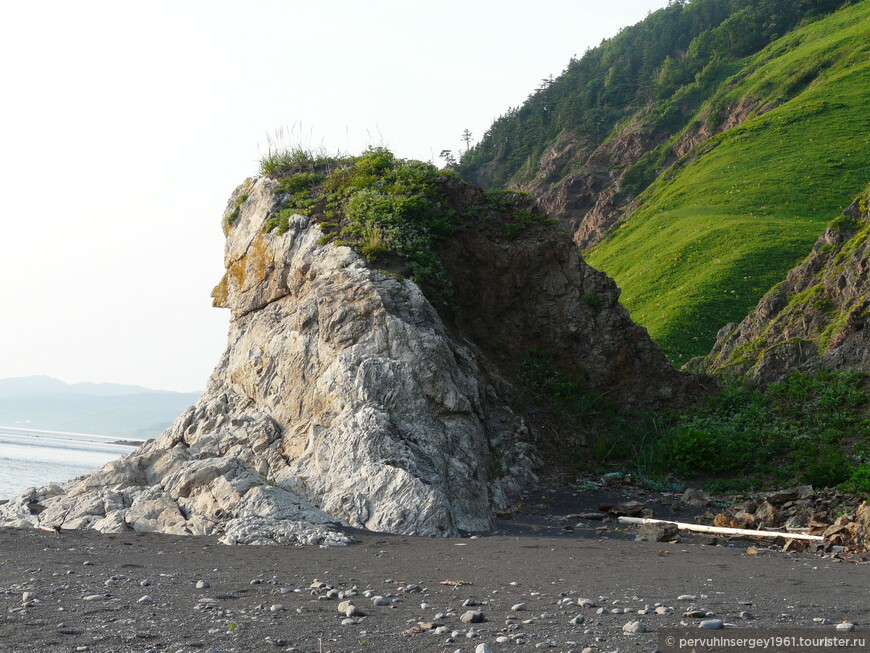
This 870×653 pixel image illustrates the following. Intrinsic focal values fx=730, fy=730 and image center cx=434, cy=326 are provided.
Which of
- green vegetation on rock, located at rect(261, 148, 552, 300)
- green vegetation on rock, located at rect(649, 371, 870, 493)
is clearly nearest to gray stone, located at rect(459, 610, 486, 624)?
green vegetation on rock, located at rect(649, 371, 870, 493)

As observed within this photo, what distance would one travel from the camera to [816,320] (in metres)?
26.0

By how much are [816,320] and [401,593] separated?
23.5m

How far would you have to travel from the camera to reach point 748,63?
294 ft

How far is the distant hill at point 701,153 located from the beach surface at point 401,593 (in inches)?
1070

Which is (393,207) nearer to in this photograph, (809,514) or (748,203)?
(809,514)

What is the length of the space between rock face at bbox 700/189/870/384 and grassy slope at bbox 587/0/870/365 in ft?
18.1

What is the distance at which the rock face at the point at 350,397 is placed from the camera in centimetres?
1238

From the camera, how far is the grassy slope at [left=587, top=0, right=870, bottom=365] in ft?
129

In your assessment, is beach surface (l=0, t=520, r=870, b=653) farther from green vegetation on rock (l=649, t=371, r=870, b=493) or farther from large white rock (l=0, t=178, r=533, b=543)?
green vegetation on rock (l=649, t=371, r=870, b=493)

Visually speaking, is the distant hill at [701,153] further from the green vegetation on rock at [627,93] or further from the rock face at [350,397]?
the rock face at [350,397]

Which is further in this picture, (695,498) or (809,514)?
(695,498)

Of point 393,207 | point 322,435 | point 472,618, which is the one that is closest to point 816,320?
point 393,207

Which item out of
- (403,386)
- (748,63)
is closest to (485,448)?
(403,386)

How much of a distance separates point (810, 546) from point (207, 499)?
9.59 m
